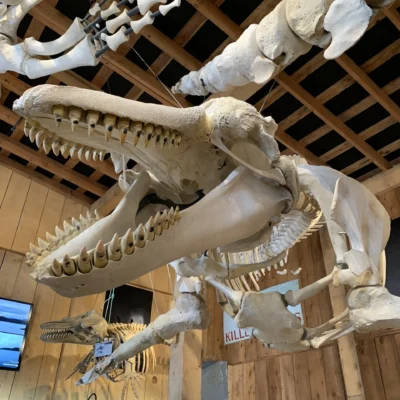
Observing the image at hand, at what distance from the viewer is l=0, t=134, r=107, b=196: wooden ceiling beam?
4.25 meters

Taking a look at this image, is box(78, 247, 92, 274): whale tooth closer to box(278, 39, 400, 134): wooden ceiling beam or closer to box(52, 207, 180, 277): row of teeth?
box(52, 207, 180, 277): row of teeth

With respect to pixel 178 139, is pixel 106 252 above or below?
below

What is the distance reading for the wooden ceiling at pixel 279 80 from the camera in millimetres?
2910

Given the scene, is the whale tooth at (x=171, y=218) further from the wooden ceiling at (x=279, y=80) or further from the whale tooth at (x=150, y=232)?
the wooden ceiling at (x=279, y=80)

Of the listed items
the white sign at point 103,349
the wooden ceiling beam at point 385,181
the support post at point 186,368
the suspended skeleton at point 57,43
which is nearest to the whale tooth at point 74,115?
→ the suspended skeleton at point 57,43

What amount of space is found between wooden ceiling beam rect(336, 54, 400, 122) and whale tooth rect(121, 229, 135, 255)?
267cm

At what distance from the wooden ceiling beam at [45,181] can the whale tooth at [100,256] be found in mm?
4184

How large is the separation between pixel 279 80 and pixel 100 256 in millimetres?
2684

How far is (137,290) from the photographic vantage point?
506 cm

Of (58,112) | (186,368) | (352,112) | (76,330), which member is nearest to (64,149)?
(58,112)

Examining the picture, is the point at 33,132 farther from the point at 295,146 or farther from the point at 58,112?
the point at 295,146

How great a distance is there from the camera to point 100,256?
1002 millimetres

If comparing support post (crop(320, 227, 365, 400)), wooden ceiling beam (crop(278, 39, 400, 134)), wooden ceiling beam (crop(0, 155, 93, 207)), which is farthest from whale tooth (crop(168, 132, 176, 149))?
wooden ceiling beam (crop(0, 155, 93, 207))

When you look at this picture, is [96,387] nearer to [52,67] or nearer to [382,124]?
[52,67]
